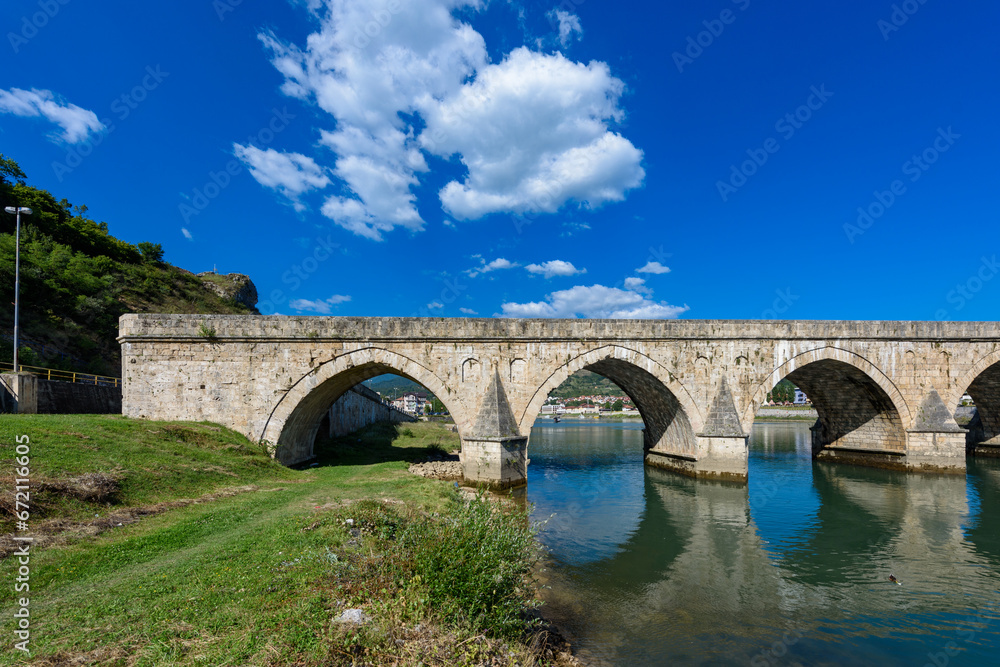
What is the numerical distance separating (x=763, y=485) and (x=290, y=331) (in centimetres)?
2241

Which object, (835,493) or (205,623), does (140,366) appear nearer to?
(205,623)

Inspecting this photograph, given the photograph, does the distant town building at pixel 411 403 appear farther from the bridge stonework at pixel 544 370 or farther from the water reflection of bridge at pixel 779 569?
the water reflection of bridge at pixel 779 569

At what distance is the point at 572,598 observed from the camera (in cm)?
912

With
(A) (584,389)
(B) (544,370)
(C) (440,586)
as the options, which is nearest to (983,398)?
(B) (544,370)

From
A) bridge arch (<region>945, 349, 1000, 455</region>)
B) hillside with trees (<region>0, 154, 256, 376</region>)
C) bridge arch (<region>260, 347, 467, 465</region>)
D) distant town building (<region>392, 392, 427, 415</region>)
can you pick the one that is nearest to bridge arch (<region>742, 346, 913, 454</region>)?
bridge arch (<region>945, 349, 1000, 455</region>)

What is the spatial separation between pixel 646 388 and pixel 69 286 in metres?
37.7

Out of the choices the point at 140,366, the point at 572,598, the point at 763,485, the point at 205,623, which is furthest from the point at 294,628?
the point at 763,485

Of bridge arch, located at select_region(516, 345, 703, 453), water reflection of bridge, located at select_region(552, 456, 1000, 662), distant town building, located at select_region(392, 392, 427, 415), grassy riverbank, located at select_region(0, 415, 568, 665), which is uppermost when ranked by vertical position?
bridge arch, located at select_region(516, 345, 703, 453)

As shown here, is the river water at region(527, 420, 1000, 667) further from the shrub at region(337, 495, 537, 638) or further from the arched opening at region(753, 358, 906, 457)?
the arched opening at region(753, 358, 906, 457)

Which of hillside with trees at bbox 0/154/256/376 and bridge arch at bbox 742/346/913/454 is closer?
bridge arch at bbox 742/346/913/454

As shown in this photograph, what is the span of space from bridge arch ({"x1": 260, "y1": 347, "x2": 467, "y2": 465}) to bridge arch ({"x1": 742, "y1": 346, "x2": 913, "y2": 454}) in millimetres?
13994

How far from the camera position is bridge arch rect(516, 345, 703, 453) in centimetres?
1939

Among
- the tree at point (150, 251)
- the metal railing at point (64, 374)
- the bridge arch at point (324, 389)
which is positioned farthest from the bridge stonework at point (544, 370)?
the tree at point (150, 251)

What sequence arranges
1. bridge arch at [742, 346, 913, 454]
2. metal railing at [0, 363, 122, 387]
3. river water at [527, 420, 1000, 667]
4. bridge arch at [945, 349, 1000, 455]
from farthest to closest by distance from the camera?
bridge arch at [945, 349, 1000, 455] → bridge arch at [742, 346, 913, 454] → metal railing at [0, 363, 122, 387] → river water at [527, 420, 1000, 667]
